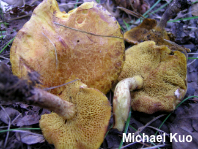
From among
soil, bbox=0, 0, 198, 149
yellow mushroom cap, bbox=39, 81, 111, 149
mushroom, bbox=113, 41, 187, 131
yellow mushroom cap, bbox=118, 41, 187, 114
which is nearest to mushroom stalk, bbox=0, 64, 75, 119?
yellow mushroom cap, bbox=39, 81, 111, 149

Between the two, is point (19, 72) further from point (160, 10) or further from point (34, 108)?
point (160, 10)

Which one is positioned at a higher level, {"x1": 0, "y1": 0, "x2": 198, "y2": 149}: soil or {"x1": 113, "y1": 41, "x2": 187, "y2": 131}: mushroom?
{"x1": 113, "y1": 41, "x2": 187, "y2": 131}: mushroom

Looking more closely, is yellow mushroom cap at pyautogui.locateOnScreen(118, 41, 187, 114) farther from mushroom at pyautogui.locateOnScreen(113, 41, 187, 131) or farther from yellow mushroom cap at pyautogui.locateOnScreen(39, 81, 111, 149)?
yellow mushroom cap at pyautogui.locateOnScreen(39, 81, 111, 149)

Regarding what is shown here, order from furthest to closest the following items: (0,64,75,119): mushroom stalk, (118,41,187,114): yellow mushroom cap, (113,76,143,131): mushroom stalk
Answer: (118,41,187,114): yellow mushroom cap → (113,76,143,131): mushroom stalk → (0,64,75,119): mushroom stalk

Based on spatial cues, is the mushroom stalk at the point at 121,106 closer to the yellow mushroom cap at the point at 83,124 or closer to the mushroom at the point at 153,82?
the mushroom at the point at 153,82

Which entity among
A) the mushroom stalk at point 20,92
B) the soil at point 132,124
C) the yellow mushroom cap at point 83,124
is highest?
the mushroom stalk at point 20,92

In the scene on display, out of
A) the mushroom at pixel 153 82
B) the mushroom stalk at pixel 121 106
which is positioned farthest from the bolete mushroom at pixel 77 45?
the mushroom at pixel 153 82
